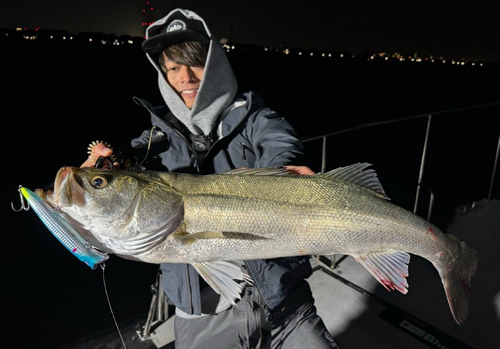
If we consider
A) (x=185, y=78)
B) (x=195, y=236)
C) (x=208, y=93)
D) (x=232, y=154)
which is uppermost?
(x=185, y=78)

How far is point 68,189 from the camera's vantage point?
Answer: 6.60ft

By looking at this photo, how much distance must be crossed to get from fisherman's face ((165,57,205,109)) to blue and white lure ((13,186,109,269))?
1.62 meters

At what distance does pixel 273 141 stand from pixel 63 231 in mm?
1655

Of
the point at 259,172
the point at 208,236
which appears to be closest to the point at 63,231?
the point at 208,236

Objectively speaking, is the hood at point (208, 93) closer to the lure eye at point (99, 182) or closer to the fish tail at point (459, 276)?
the lure eye at point (99, 182)

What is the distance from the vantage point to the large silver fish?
2.14 meters

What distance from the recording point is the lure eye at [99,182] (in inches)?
83.7

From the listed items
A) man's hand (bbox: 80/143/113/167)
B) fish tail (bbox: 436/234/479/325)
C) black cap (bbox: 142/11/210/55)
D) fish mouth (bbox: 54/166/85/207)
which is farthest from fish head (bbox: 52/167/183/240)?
fish tail (bbox: 436/234/479/325)

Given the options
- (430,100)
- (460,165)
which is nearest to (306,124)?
(460,165)

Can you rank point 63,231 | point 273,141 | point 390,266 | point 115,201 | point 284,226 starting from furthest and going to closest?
1. point 273,141
2. point 390,266
3. point 284,226
4. point 115,201
5. point 63,231

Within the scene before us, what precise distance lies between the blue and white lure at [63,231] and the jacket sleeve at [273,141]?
140 centimetres

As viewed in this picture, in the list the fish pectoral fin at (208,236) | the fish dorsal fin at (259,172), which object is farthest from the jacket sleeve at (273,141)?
the fish pectoral fin at (208,236)

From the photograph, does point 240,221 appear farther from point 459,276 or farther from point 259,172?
point 459,276

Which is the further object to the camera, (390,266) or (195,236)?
(390,266)
